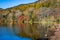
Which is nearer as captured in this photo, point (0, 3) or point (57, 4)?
point (57, 4)

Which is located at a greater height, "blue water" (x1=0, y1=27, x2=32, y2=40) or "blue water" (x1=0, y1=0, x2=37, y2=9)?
"blue water" (x1=0, y1=0, x2=37, y2=9)

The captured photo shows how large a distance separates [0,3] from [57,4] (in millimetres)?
2627

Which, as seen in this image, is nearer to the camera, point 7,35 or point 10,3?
point 7,35

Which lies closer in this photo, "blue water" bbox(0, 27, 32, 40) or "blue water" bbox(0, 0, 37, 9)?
"blue water" bbox(0, 27, 32, 40)

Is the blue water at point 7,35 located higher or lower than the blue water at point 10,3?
lower

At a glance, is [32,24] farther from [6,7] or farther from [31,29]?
[6,7]

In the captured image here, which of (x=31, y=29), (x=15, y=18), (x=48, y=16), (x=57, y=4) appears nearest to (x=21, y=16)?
(x=15, y=18)

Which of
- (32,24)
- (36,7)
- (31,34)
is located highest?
(36,7)

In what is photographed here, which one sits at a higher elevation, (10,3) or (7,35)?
(10,3)

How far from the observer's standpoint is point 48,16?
6977mm

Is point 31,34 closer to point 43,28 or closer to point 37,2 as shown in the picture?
point 43,28

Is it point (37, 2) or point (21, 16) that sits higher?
point (37, 2)

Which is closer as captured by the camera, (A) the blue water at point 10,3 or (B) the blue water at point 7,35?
(B) the blue water at point 7,35

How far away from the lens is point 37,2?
714 cm
